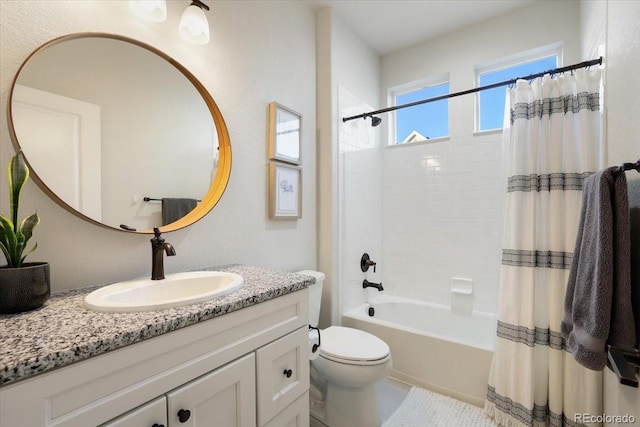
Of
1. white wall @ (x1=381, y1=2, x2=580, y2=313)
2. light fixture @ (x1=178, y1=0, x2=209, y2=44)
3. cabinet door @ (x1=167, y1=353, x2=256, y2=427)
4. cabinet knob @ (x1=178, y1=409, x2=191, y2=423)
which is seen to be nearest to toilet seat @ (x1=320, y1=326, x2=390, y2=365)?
cabinet door @ (x1=167, y1=353, x2=256, y2=427)

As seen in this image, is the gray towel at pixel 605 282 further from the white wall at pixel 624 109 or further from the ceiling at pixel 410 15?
the ceiling at pixel 410 15

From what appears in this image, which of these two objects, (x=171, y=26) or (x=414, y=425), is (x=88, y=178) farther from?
(x=414, y=425)

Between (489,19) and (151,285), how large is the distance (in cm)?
311

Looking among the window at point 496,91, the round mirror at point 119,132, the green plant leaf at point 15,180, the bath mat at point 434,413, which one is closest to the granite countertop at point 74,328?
the green plant leaf at point 15,180

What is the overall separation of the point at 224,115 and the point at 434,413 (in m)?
2.19

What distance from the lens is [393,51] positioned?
2.82m

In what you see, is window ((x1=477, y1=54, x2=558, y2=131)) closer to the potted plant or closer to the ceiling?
the ceiling

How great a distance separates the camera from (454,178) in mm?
2531

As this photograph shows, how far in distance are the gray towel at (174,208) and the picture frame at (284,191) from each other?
53 cm

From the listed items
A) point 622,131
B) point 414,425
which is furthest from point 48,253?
point 622,131

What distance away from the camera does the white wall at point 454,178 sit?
2.25m

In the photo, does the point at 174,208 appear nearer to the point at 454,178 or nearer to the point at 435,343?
the point at 435,343

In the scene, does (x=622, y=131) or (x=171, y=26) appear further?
(x=171, y=26)

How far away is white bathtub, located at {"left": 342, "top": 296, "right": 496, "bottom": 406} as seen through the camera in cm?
182
